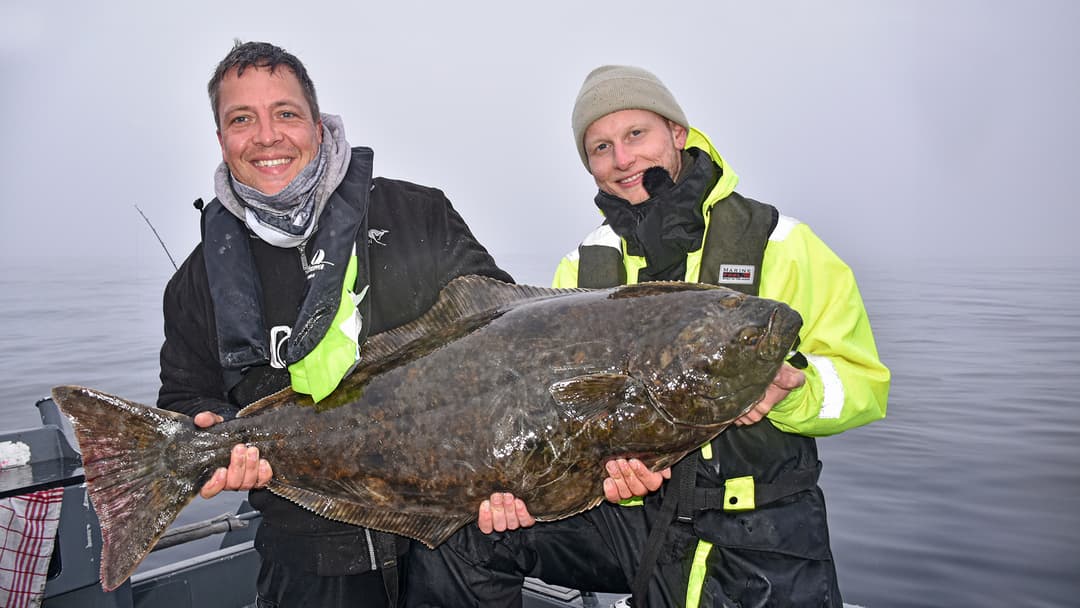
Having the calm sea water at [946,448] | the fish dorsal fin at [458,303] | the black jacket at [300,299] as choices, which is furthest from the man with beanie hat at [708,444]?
the calm sea water at [946,448]

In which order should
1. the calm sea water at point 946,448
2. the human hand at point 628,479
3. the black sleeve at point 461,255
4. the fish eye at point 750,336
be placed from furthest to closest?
the calm sea water at point 946,448, the black sleeve at point 461,255, the human hand at point 628,479, the fish eye at point 750,336

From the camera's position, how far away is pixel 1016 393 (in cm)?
1366

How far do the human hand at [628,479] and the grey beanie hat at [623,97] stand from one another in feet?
5.56

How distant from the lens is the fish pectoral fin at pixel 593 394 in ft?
7.91

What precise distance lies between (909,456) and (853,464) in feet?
3.10

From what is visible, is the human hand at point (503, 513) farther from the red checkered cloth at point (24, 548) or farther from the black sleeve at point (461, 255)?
the red checkered cloth at point (24, 548)

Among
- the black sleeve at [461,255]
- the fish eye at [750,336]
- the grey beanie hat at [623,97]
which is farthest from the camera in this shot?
the black sleeve at [461,255]

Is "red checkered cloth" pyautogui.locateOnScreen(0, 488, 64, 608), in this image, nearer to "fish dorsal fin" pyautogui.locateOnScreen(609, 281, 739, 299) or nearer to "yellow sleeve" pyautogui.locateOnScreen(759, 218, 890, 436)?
"fish dorsal fin" pyautogui.locateOnScreen(609, 281, 739, 299)

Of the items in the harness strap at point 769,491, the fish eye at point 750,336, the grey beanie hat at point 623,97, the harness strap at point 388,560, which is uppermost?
the grey beanie hat at point 623,97

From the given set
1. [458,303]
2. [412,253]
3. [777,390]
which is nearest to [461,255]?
[412,253]

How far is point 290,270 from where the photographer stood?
334cm

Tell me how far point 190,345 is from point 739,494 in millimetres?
2773

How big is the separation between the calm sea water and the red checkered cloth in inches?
245

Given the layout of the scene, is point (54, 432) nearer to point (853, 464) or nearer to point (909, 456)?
point (853, 464)
